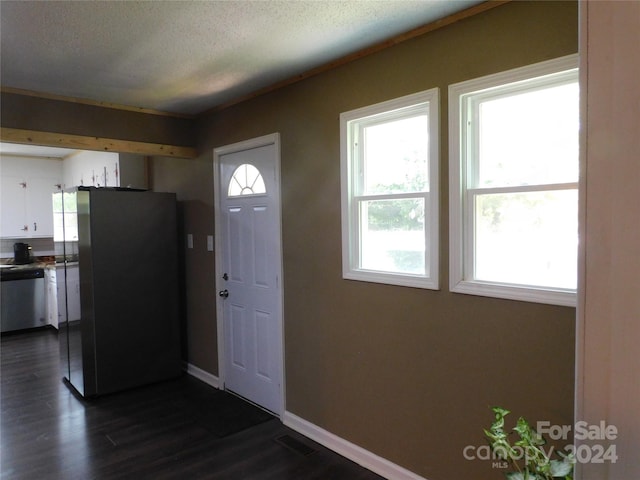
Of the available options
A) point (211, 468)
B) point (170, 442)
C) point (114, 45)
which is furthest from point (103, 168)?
point (211, 468)

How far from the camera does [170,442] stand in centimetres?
296

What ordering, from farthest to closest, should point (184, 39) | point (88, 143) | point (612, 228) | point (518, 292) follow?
point (88, 143) → point (184, 39) → point (518, 292) → point (612, 228)

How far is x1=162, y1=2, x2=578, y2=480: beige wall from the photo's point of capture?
6.18 ft

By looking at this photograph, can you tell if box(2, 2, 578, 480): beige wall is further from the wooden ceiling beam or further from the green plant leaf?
the green plant leaf

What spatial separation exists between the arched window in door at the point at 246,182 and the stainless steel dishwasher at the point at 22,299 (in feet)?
13.0

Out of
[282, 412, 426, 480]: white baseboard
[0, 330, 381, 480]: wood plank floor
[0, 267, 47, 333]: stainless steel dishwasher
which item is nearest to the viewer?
Result: [282, 412, 426, 480]: white baseboard

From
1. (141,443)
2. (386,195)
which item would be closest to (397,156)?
(386,195)

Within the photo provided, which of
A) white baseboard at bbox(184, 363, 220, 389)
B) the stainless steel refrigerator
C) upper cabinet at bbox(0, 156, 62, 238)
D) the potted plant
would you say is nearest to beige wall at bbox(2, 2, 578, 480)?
the potted plant

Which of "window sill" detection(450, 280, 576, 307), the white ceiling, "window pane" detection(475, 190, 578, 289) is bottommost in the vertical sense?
"window sill" detection(450, 280, 576, 307)

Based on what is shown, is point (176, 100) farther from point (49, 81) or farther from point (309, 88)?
point (309, 88)

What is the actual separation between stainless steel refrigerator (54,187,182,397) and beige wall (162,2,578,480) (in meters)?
1.28

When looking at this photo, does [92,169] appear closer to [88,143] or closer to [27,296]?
[27,296]

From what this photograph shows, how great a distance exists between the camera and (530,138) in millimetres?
1936

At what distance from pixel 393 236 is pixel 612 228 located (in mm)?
2042
